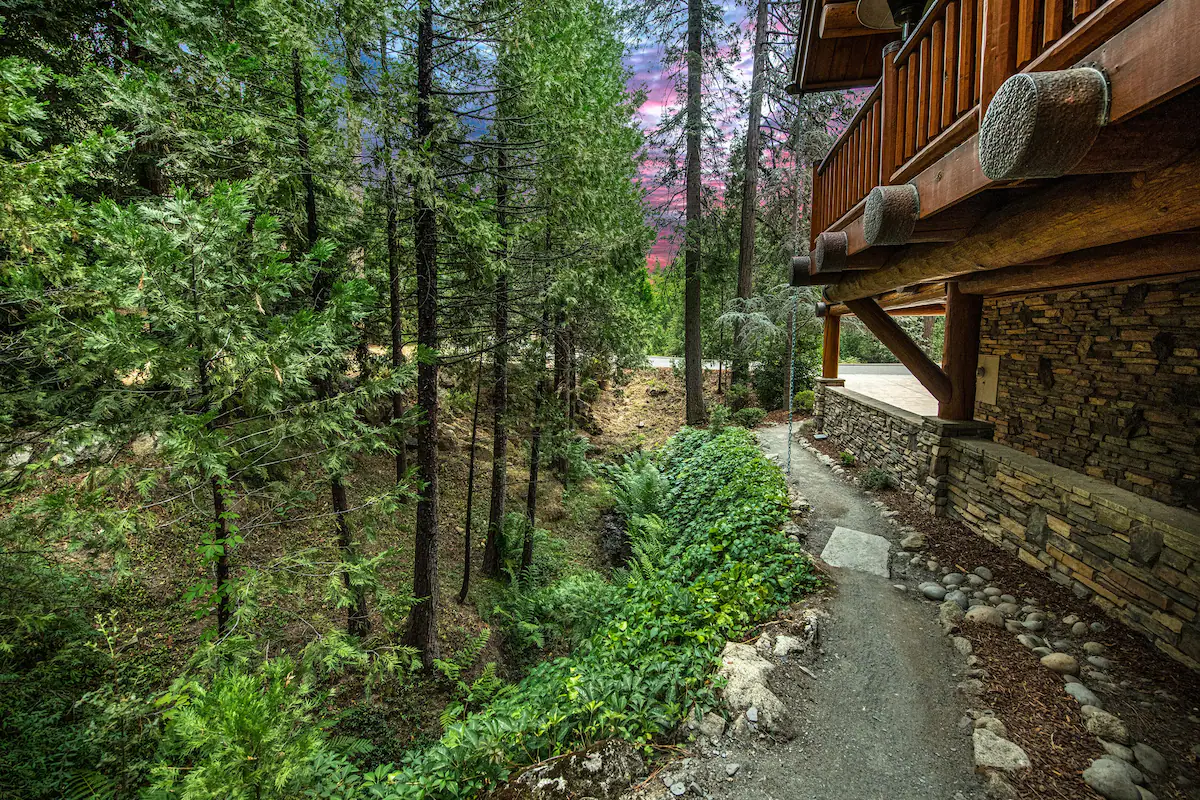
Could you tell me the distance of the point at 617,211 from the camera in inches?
436

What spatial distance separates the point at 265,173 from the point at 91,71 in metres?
1.71

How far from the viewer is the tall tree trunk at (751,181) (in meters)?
12.9

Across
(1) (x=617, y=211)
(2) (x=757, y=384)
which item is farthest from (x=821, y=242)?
(2) (x=757, y=384)

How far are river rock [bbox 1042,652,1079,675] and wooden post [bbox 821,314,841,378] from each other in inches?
349

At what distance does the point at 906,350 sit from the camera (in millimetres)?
6734

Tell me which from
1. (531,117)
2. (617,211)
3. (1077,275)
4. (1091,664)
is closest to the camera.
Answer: (1091,664)

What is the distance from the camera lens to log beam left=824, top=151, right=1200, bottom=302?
6.31ft

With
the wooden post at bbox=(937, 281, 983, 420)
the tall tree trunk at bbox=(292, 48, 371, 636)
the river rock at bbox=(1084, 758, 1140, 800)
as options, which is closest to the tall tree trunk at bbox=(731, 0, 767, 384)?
the wooden post at bbox=(937, 281, 983, 420)

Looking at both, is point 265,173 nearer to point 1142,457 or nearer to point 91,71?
point 91,71

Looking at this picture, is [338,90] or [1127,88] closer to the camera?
[1127,88]

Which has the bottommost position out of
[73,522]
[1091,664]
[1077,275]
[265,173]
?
[1091,664]

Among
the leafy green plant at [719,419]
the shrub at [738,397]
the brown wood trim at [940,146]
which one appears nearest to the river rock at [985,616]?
the brown wood trim at [940,146]

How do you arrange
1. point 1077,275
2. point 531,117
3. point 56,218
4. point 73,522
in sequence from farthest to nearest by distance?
point 531,117 → point 1077,275 → point 56,218 → point 73,522

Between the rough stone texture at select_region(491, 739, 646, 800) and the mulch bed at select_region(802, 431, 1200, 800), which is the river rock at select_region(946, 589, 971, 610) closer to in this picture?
the mulch bed at select_region(802, 431, 1200, 800)
